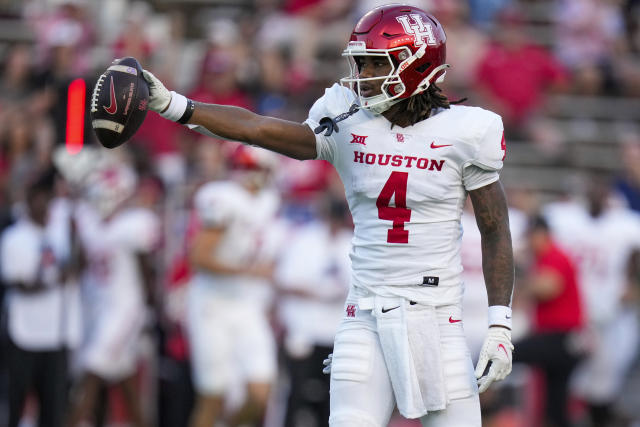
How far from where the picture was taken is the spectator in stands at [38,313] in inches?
315

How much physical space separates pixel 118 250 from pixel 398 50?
4656mm

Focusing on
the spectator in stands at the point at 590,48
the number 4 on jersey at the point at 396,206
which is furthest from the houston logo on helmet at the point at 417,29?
the spectator in stands at the point at 590,48

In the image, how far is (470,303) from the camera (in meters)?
8.35

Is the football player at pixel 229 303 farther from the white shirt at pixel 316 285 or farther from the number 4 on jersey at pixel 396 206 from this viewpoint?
the number 4 on jersey at pixel 396 206

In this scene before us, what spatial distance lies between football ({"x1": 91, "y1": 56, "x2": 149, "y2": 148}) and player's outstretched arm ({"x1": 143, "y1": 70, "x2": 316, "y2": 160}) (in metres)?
0.07

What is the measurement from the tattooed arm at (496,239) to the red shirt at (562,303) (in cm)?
422

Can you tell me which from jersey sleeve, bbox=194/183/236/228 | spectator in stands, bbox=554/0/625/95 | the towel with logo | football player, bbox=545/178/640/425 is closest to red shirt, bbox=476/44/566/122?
spectator in stands, bbox=554/0/625/95

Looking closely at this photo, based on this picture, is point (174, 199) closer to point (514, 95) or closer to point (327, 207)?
point (327, 207)

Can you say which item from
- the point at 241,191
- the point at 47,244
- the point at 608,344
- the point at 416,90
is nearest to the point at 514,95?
the point at 608,344

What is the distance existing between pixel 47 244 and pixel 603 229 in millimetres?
4002

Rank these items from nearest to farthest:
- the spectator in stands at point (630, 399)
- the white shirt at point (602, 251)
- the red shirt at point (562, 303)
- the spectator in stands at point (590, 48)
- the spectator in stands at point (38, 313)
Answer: the spectator in stands at point (38, 313) < the red shirt at point (562, 303) < the white shirt at point (602, 251) < the spectator in stands at point (630, 399) < the spectator in stands at point (590, 48)

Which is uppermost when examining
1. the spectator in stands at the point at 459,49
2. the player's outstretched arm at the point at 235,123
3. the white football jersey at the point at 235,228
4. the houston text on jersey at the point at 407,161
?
the player's outstretched arm at the point at 235,123

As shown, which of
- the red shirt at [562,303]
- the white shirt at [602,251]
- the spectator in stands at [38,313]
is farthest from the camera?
the white shirt at [602,251]

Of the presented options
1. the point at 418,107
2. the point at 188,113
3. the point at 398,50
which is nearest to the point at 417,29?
the point at 398,50
